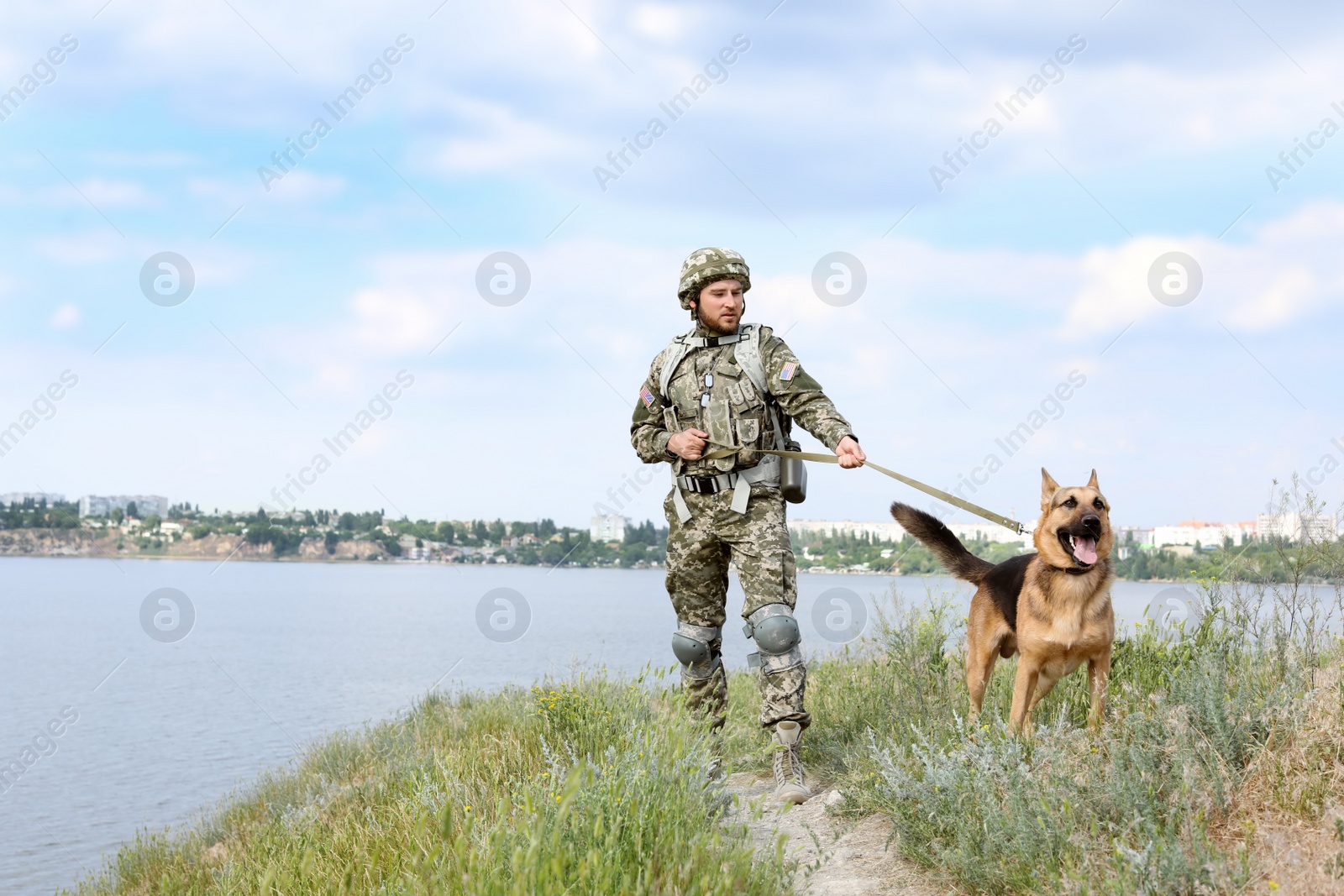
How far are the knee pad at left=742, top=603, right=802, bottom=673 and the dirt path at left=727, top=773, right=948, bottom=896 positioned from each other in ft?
2.48

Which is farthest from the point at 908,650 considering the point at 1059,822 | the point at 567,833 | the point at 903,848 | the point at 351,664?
the point at 351,664

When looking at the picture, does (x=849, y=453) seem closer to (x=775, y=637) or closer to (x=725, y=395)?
(x=725, y=395)

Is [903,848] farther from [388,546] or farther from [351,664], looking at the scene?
[388,546]

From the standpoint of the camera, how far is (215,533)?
85.2 meters

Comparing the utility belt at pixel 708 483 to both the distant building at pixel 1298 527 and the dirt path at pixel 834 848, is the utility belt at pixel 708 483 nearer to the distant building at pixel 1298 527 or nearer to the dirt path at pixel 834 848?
the dirt path at pixel 834 848

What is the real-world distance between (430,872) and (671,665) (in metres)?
2.25

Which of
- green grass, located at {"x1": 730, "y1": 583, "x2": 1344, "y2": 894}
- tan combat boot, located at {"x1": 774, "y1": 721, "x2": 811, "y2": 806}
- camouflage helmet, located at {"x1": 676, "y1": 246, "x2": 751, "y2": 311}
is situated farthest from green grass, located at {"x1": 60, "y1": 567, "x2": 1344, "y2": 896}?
camouflage helmet, located at {"x1": 676, "y1": 246, "x2": 751, "y2": 311}

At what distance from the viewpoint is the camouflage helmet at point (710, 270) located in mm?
5414

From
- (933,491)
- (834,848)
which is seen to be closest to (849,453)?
(933,491)

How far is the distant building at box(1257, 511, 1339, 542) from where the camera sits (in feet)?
17.3

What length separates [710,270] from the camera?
541 centimetres

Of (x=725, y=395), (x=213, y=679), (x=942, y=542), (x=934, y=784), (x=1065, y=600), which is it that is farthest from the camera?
(x=213, y=679)

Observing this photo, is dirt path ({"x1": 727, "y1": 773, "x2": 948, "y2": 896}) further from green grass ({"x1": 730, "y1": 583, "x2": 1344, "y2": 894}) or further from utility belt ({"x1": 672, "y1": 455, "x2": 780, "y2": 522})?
utility belt ({"x1": 672, "y1": 455, "x2": 780, "y2": 522})

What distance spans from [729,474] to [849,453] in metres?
0.74
